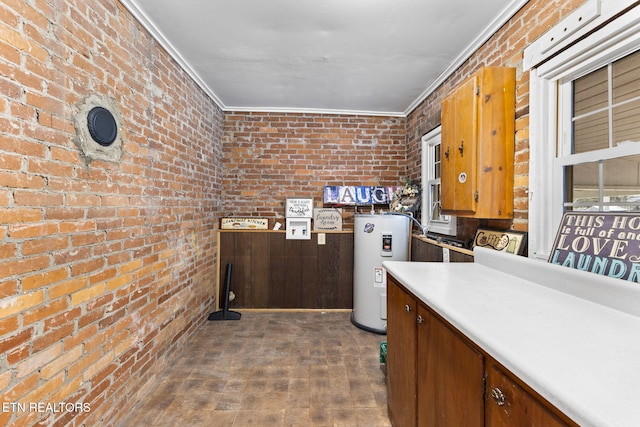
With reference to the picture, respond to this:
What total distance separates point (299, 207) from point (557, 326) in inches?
132

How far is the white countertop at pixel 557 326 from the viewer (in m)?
0.61

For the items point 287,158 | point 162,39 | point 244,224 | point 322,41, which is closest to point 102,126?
point 162,39

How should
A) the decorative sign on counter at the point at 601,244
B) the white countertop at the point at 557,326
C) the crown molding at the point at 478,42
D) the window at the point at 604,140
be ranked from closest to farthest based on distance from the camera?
1. the white countertop at the point at 557,326
2. the decorative sign on counter at the point at 601,244
3. the window at the point at 604,140
4. the crown molding at the point at 478,42

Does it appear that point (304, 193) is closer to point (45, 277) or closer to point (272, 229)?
point (272, 229)

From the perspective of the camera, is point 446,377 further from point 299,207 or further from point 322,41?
point 299,207

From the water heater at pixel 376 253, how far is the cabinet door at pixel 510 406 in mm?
2546

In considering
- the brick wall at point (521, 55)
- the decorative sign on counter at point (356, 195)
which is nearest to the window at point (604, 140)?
the brick wall at point (521, 55)

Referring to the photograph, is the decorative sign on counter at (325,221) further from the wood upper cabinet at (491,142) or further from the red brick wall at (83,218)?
the wood upper cabinet at (491,142)

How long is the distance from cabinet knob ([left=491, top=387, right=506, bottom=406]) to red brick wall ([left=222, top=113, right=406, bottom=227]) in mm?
3344

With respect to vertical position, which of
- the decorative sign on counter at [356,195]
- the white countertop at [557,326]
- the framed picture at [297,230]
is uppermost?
the decorative sign on counter at [356,195]

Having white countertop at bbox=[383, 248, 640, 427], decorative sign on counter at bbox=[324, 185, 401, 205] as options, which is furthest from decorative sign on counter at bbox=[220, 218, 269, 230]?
white countertop at bbox=[383, 248, 640, 427]

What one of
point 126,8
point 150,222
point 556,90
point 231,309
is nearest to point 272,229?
point 231,309

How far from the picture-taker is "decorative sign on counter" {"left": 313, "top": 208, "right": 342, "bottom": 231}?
4094 millimetres

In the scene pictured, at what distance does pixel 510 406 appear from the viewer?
80cm
